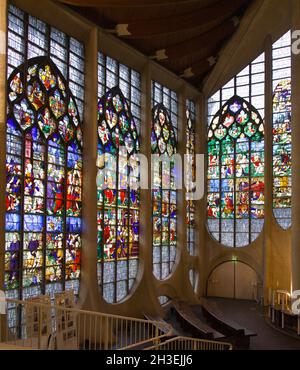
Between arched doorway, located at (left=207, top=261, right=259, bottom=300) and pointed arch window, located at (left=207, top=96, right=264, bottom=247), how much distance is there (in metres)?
0.88

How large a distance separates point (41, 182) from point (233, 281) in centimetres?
1006

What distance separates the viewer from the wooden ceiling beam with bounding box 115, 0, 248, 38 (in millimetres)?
13266

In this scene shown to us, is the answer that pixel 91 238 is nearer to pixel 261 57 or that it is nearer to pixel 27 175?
pixel 27 175

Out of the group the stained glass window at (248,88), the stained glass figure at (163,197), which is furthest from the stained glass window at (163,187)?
the stained glass window at (248,88)

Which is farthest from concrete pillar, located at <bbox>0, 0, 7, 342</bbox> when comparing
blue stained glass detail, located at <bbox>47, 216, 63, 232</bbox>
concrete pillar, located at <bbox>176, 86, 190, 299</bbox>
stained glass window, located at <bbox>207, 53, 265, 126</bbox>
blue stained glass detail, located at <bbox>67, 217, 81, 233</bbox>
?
stained glass window, located at <bbox>207, 53, 265, 126</bbox>

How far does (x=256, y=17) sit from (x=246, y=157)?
5019mm

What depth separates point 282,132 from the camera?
17.3 meters

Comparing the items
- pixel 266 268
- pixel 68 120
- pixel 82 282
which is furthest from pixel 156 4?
pixel 266 268

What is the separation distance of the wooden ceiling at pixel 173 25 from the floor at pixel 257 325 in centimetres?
828

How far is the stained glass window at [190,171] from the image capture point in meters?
18.4

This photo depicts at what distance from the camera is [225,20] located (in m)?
15.6

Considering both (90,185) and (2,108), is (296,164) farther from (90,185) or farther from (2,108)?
(2,108)

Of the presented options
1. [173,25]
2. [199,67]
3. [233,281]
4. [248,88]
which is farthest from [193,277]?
[173,25]

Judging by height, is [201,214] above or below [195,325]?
above
